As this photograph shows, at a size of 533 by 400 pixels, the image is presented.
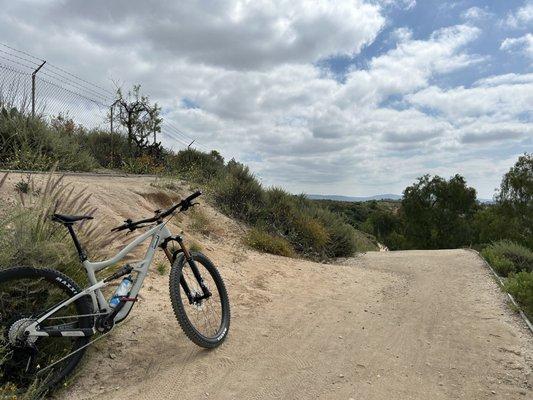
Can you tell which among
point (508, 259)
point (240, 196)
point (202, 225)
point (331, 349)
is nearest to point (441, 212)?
point (508, 259)

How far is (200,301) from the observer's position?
4160 mm

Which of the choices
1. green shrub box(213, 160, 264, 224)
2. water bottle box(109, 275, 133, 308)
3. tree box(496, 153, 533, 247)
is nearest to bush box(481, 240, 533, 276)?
green shrub box(213, 160, 264, 224)

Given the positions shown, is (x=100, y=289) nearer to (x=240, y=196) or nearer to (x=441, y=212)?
(x=240, y=196)

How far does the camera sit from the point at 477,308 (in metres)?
6.40

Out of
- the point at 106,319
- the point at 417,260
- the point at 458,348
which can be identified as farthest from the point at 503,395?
the point at 417,260

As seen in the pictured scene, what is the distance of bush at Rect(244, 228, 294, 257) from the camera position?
9.36m

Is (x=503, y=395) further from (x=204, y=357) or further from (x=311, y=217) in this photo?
(x=311, y=217)

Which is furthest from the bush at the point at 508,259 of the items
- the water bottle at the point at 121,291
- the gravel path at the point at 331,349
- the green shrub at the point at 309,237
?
the water bottle at the point at 121,291

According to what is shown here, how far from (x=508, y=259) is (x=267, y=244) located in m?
6.55

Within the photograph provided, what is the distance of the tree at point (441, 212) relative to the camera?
130 ft

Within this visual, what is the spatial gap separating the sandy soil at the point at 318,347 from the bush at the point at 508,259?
3.12 metres

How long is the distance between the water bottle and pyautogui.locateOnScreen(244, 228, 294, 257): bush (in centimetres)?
581

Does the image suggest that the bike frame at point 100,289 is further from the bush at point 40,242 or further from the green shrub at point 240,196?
the green shrub at point 240,196

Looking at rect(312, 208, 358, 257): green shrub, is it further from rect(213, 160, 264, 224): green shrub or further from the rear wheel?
the rear wheel
